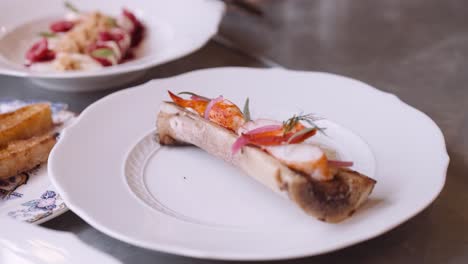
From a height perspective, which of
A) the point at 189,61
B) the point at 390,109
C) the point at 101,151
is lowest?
A: the point at 189,61

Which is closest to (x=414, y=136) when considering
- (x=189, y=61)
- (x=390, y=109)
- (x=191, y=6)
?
(x=390, y=109)

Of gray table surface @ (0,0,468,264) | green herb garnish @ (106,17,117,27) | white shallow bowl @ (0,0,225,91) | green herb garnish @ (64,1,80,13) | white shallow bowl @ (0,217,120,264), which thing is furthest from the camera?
green herb garnish @ (64,1,80,13)

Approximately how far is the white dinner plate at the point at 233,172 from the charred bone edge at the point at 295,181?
0.09 feet

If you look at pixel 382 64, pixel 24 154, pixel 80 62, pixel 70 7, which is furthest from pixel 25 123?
pixel 382 64

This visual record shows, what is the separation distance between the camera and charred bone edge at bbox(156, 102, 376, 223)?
3.26 feet

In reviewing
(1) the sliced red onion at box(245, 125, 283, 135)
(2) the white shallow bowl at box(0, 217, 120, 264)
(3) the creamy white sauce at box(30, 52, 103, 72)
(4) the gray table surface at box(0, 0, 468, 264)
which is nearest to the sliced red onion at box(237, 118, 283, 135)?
(1) the sliced red onion at box(245, 125, 283, 135)

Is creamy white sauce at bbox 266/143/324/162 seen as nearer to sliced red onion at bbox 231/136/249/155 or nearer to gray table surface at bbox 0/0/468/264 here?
sliced red onion at bbox 231/136/249/155

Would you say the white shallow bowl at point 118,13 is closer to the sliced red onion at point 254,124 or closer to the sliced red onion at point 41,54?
the sliced red onion at point 41,54

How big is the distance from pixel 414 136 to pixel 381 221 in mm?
300

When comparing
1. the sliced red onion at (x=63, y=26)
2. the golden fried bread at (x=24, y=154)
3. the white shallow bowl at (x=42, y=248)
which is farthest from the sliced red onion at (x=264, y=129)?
the sliced red onion at (x=63, y=26)

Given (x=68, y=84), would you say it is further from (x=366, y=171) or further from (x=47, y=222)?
(x=366, y=171)

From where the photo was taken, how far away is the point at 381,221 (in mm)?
981

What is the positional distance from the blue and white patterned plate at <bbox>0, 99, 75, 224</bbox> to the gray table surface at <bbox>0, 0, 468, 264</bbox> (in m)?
0.04

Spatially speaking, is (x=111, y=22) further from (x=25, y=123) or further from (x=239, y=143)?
(x=239, y=143)
